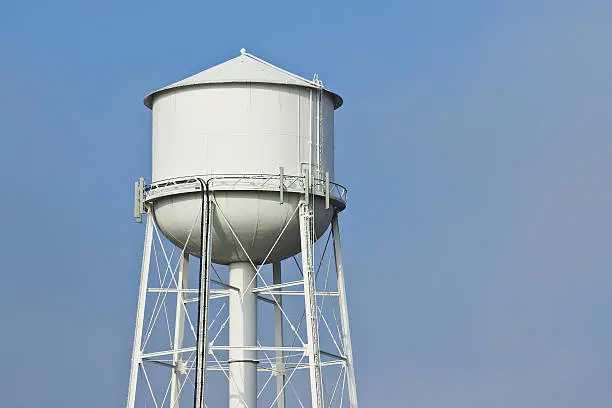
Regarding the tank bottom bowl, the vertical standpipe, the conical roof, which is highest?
the conical roof

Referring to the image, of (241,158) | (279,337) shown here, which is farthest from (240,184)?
(279,337)

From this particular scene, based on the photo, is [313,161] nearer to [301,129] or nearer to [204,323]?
[301,129]

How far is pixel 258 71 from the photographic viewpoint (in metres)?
49.4

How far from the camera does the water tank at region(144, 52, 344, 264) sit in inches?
1898

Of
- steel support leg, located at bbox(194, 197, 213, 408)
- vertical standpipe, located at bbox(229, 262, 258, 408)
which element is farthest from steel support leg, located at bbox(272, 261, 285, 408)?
Result: steel support leg, located at bbox(194, 197, 213, 408)

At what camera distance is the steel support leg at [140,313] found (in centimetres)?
4859

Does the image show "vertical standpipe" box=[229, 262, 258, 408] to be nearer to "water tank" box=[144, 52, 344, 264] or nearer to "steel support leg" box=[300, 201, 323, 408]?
"water tank" box=[144, 52, 344, 264]

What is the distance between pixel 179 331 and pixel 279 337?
2767mm

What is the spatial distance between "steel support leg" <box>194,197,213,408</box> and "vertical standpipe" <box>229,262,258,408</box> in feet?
4.68

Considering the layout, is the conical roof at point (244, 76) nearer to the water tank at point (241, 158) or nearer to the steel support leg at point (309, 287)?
the water tank at point (241, 158)

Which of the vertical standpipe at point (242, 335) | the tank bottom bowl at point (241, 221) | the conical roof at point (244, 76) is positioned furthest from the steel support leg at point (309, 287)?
the conical roof at point (244, 76)

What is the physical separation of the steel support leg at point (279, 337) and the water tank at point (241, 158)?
6.69ft

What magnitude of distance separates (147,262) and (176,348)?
7.42 feet

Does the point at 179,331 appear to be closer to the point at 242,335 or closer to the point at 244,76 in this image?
the point at 242,335
